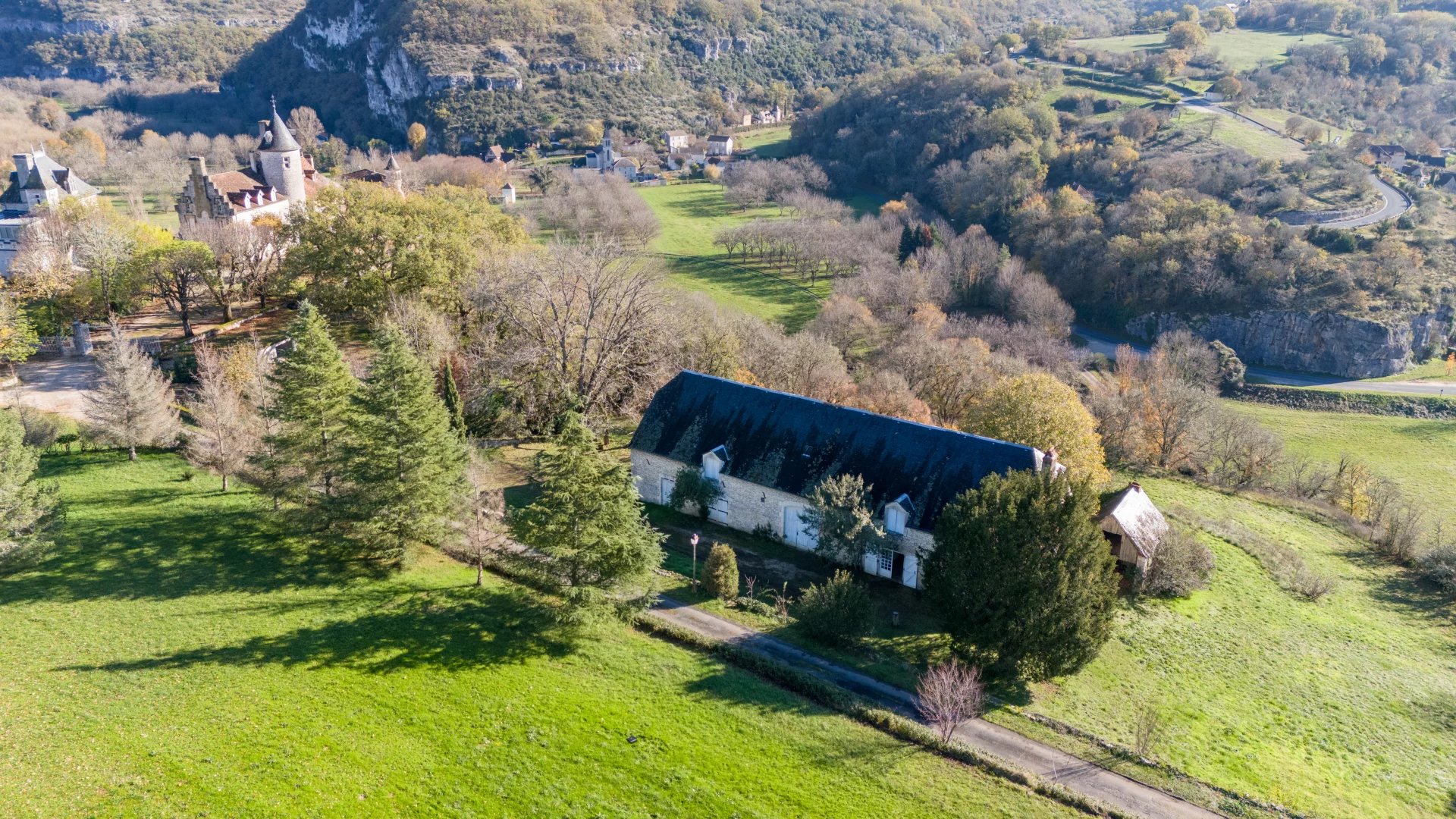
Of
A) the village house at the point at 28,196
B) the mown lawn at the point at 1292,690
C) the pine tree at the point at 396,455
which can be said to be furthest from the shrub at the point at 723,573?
the village house at the point at 28,196

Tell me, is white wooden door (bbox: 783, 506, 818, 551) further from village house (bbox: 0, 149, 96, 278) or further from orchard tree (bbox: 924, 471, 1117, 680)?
village house (bbox: 0, 149, 96, 278)

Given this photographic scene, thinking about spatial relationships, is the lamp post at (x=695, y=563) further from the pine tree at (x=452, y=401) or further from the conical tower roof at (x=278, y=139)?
the conical tower roof at (x=278, y=139)

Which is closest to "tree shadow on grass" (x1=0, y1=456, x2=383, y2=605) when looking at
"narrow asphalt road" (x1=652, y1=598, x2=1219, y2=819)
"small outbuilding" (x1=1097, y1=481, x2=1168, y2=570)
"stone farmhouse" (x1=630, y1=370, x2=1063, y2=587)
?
"narrow asphalt road" (x1=652, y1=598, x2=1219, y2=819)

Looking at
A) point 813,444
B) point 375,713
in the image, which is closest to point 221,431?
point 375,713

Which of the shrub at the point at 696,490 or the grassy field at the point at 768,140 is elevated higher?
the grassy field at the point at 768,140

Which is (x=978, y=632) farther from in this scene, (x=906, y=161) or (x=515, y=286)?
(x=906, y=161)

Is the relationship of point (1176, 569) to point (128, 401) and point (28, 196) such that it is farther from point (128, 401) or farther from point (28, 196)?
point (28, 196)
